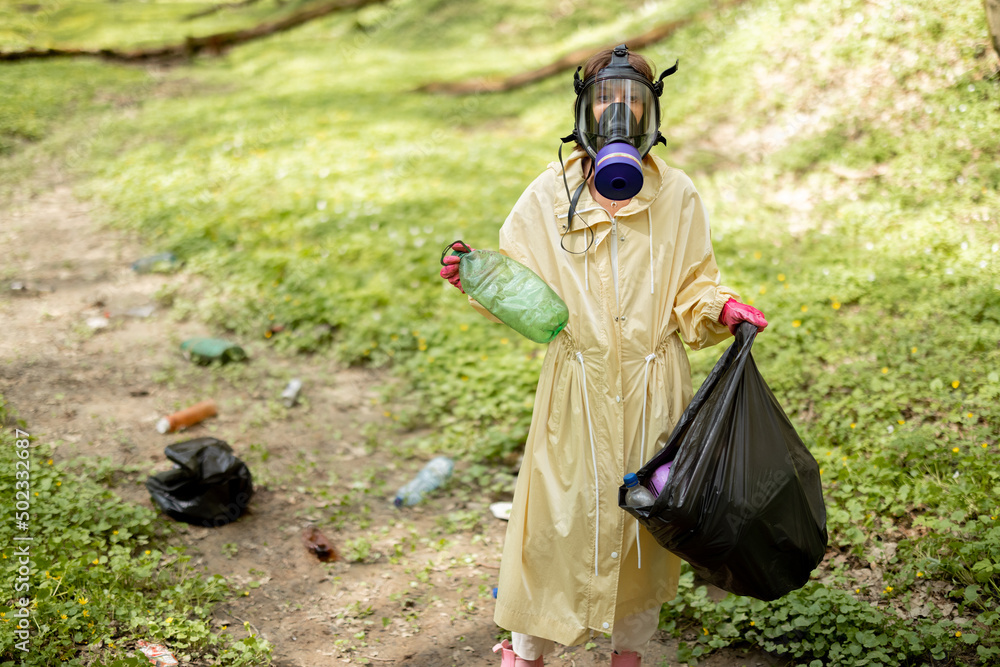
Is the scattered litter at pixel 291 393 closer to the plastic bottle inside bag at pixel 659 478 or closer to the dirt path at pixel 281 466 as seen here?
the dirt path at pixel 281 466

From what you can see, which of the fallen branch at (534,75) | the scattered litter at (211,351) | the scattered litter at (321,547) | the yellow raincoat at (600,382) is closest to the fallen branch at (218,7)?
the fallen branch at (534,75)

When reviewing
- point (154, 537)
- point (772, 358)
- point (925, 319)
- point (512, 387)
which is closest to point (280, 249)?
point (512, 387)

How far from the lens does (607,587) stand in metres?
2.18

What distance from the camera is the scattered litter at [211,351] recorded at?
197 inches

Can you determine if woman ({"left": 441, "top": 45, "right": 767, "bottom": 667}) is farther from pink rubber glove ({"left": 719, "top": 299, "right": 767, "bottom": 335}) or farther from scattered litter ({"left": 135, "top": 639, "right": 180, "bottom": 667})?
scattered litter ({"left": 135, "top": 639, "right": 180, "bottom": 667})

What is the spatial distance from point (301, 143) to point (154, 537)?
265 inches

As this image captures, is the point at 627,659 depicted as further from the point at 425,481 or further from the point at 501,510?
the point at 425,481

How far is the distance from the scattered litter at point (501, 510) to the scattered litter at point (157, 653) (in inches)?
67.8

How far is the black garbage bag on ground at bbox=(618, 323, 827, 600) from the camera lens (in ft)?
6.57

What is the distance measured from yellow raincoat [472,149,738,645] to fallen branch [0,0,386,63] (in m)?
13.3

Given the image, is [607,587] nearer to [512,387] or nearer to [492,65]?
[512,387]

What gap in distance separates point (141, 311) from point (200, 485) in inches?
105

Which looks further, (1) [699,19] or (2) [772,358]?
(1) [699,19]

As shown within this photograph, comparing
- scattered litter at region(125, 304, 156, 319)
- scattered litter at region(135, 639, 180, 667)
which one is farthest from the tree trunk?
scattered litter at region(125, 304, 156, 319)
